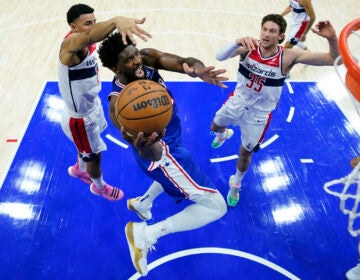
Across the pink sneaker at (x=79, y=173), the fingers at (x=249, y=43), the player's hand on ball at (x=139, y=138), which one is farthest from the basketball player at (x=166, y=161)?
the pink sneaker at (x=79, y=173)

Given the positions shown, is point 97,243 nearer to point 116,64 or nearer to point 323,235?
point 116,64

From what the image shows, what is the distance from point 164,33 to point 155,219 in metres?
5.21

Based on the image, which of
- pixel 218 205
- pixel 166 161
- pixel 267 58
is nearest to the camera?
pixel 166 161

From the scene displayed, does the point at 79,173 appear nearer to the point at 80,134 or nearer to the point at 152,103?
the point at 80,134

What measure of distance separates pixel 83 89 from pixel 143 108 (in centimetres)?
108

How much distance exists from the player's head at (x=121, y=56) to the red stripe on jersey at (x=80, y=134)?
76 centimetres

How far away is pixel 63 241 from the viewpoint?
3.29 m

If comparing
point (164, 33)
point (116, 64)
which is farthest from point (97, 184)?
point (164, 33)

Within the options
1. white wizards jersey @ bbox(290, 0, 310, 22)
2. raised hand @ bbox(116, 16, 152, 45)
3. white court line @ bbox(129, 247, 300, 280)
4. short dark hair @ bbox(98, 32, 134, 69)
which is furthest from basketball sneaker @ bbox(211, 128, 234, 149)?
white wizards jersey @ bbox(290, 0, 310, 22)

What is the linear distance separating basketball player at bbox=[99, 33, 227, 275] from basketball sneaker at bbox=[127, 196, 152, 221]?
0.38m

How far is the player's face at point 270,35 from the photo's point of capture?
3043 millimetres

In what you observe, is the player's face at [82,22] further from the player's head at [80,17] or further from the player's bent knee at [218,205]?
the player's bent knee at [218,205]

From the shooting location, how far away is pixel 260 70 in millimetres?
3111

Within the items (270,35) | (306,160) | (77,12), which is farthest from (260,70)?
(77,12)
